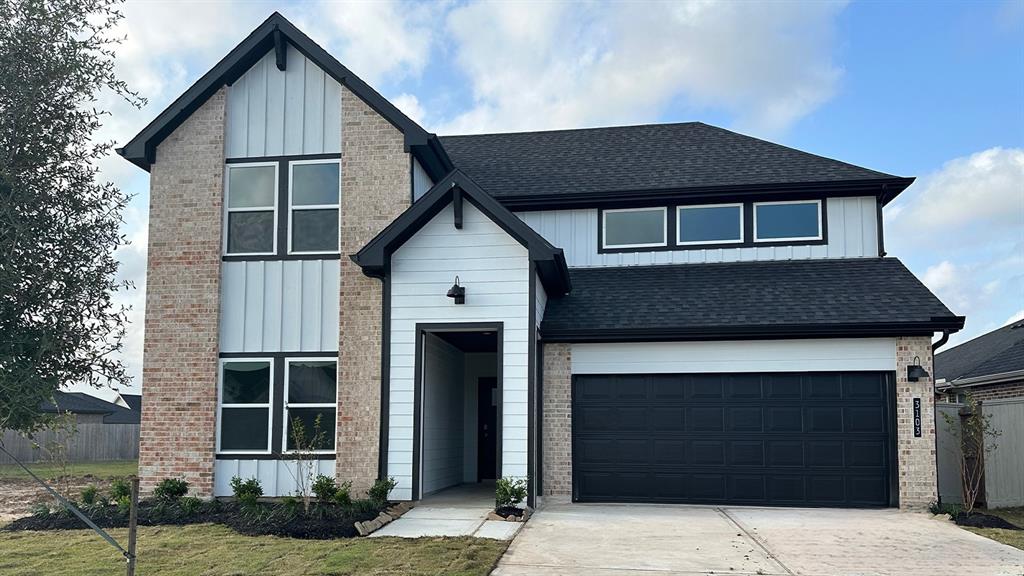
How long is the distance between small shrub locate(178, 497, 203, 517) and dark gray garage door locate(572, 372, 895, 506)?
227 inches

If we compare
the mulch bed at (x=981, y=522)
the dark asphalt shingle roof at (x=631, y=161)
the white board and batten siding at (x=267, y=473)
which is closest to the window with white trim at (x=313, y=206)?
the white board and batten siding at (x=267, y=473)

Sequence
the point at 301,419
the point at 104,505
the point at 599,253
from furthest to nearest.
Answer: the point at 599,253 → the point at 301,419 → the point at 104,505

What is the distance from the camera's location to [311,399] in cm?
1413

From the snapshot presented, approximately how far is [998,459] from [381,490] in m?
10.3

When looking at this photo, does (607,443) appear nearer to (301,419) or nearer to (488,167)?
(301,419)

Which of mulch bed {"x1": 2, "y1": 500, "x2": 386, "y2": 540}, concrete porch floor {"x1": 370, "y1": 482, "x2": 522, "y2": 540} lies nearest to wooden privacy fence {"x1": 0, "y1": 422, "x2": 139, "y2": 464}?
mulch bed {"x1": 2, "y1": 500, "x2": 386, "y2": 540}

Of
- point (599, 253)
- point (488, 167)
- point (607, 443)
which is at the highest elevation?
point (488, 167)

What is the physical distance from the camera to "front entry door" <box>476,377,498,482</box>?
17895mm

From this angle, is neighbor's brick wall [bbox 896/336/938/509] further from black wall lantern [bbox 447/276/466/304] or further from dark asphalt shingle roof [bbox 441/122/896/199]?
black wall lantern [bbox 447/276/466/304]

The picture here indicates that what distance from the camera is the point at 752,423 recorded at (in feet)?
46.5

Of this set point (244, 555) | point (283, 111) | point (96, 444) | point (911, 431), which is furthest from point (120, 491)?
point (96, 444)

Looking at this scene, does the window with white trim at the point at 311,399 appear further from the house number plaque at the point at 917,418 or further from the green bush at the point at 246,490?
the house number plaque at the point at 917,418

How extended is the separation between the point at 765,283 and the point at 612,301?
2727 mm

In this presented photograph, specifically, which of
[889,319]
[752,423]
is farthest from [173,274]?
[889,319]
